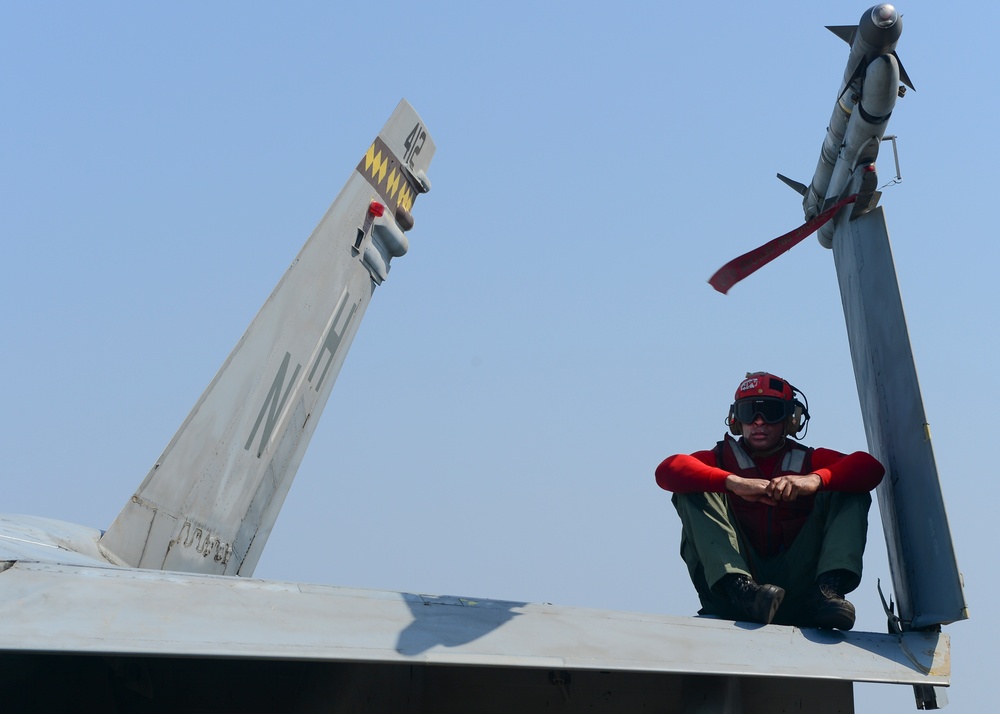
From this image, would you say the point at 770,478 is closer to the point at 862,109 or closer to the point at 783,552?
the point at 783,552

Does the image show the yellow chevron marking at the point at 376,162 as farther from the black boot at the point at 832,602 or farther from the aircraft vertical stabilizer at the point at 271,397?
the black boot at the point at 832,602

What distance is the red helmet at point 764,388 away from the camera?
13.3 feet

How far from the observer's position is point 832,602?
326cm

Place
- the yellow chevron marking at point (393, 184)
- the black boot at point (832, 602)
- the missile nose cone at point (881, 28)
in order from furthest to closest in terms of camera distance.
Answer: the yellow chevron marking at point (393, 184)
the missile nose cone at point (881, 28)
the black boot at point (832, 602)

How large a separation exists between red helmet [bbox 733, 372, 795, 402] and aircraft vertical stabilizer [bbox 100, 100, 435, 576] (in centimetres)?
237

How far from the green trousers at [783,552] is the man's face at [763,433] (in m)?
0.30

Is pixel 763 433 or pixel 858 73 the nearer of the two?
pixel 858 73

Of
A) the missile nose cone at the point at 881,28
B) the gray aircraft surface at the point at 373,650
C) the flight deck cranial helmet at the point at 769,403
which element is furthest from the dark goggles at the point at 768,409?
the missile nose cone at the point at 881,28

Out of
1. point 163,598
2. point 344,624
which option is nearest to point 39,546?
point 163,598

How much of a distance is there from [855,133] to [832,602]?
165 centimetres

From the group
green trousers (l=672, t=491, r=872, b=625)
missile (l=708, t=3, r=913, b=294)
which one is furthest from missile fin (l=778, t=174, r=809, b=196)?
green trousers (l=672, t=491, r=872, b=625)

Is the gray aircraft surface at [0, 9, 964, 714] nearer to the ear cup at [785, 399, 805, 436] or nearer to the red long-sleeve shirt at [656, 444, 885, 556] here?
the red long-sleeve shirt at [656, 444, 885, 556]

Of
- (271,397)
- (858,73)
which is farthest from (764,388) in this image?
(271,397)

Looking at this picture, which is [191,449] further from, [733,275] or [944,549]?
[944,549]
